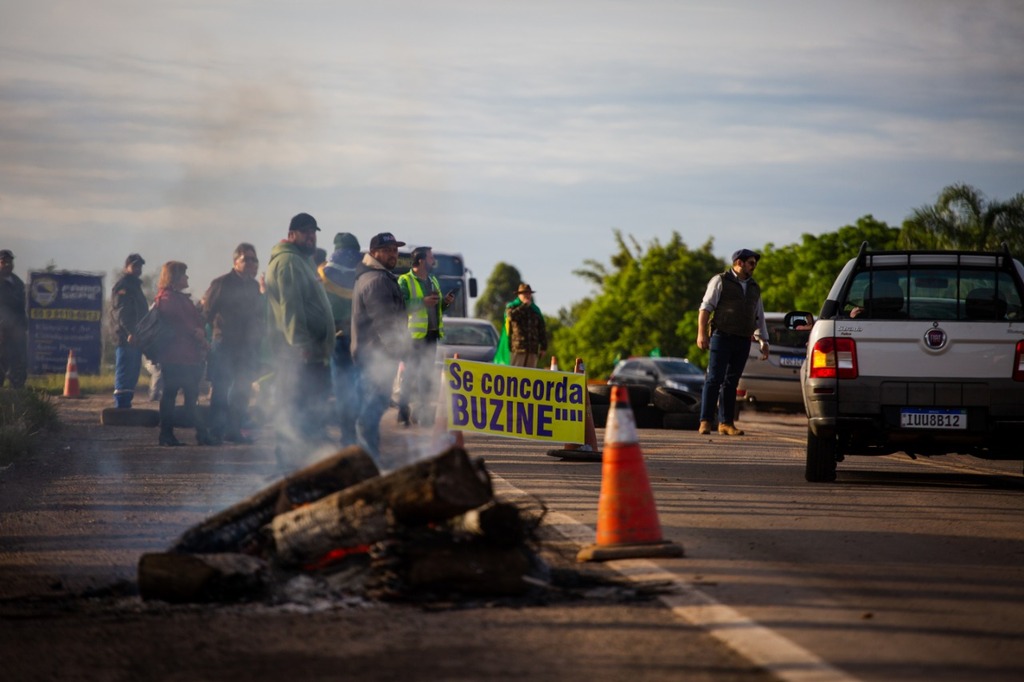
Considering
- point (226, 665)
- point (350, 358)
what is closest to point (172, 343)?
point (350, 358)

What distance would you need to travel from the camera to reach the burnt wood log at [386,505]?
6.57 m

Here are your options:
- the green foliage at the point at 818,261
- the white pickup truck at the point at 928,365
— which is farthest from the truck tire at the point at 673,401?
the green foliage at the point at 818,261

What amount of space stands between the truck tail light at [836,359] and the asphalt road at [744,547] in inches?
36.8

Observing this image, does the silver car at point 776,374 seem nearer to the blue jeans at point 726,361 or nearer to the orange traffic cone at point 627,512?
the blue jeans at point 726,361

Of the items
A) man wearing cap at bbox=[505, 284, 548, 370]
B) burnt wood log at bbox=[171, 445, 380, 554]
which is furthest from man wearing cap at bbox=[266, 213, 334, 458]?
man wearing cap at bbox=[505, 284, 548, 370]

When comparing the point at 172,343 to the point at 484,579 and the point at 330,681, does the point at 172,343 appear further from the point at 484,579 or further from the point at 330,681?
the point at 330,681

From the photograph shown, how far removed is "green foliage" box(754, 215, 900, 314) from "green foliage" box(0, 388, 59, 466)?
163 feet

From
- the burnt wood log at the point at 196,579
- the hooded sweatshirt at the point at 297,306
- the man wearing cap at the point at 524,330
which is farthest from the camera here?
the man wearing cap at the point at 524,330

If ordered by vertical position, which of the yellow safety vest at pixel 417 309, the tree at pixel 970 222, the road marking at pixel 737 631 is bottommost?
the road marking at pixel 737 631

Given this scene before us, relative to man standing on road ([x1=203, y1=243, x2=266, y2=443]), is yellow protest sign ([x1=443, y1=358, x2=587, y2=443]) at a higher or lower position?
lower

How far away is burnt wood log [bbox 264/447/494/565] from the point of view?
6570 millimetres

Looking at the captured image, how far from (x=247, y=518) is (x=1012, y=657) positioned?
374cm

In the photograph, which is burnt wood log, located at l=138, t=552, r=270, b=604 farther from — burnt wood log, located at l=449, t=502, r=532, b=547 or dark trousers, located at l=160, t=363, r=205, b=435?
dark trousers, located at l=160, t=363, r=205, b=435

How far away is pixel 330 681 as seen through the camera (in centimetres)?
505
